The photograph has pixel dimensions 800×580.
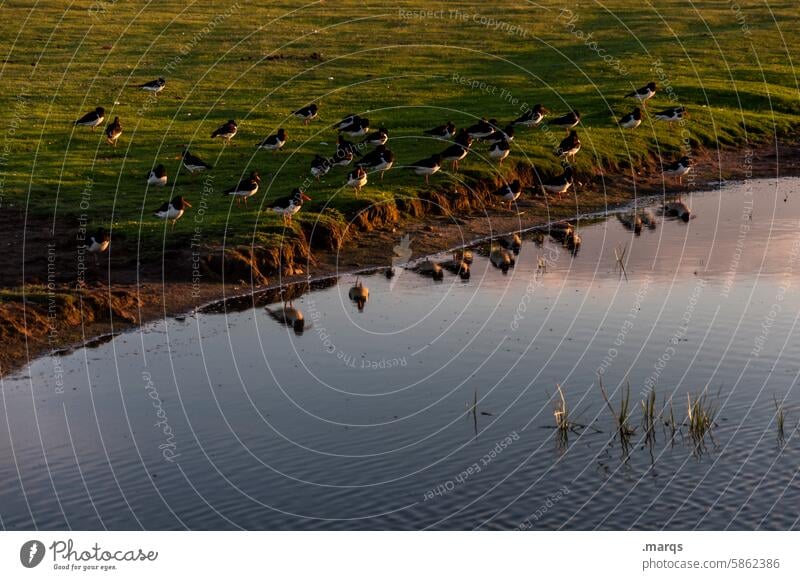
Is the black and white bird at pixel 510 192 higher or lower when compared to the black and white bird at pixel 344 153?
lower

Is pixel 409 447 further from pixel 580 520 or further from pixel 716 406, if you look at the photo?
pixel 716 406

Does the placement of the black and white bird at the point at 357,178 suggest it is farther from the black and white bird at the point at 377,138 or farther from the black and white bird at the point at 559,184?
the black and white bird at the point at 559,184

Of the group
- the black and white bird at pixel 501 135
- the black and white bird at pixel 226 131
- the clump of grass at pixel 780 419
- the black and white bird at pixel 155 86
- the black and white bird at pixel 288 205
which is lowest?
the clump of grass at pixel 780 419

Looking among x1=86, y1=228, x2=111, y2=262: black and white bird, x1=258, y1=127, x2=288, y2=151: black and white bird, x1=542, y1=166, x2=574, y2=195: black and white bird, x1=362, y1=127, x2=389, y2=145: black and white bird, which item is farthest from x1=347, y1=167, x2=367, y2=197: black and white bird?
x1=86, y1=228, x2=111, y2=262: black and white bird

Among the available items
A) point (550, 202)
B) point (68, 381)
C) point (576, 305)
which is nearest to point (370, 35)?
point (550, 202)

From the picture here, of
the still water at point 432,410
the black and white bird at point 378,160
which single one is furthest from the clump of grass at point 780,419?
the black and white bird at point 378,160

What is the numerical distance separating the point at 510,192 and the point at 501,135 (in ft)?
14.3

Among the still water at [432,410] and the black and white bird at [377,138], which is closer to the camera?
the still water at [432,410]

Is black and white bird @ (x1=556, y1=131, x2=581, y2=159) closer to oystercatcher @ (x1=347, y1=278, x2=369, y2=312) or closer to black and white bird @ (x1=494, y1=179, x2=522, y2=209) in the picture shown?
black and white bird @ (x1=494, y1=179, x2=522, y2=209)

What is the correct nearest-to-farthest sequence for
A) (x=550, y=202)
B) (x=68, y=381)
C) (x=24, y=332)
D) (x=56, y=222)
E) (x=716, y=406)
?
(x=716, y=406) < (x=68, y=381) < (x=24, y=332) < (x=56, y=222) < (x=550, y=202)

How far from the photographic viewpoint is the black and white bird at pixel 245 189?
1651 inches

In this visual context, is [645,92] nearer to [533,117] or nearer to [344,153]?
[533,117]

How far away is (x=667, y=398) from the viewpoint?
88.1ft
